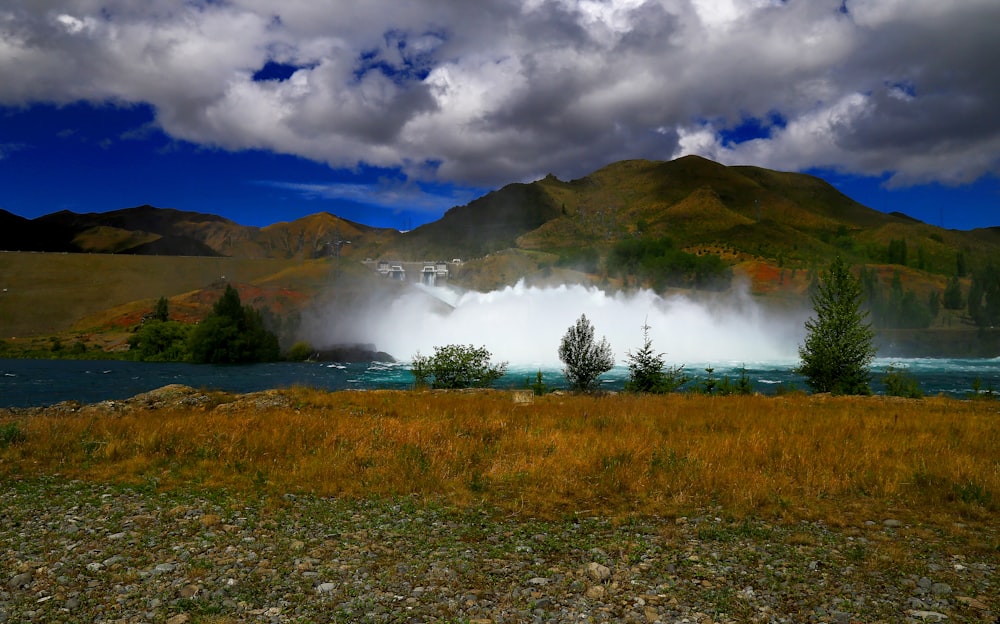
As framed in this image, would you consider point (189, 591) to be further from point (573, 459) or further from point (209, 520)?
point (573, 459)

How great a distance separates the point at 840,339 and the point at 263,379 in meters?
65.4

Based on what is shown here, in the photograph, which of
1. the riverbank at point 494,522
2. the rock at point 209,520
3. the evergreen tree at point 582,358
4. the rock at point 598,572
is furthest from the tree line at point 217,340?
the rock at point 598,572

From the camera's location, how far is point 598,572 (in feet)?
23.0

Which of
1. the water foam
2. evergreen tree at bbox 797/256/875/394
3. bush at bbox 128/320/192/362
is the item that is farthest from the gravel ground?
bush at bbox 128/320/192/362

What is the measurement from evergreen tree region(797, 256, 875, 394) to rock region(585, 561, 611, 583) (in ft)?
105

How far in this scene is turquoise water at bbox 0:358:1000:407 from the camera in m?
57.2

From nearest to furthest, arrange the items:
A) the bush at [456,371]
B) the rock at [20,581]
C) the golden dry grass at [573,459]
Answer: the rock at [20,581], the golden dry grass at [573,459], the bush at [456,371]

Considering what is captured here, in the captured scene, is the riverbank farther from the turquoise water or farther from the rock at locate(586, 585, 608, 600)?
the turquoise water

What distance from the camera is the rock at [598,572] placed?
6.94 metres

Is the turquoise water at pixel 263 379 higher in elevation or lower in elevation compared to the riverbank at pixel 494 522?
lower

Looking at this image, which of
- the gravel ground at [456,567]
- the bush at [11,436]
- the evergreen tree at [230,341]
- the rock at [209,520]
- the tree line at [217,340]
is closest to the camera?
the gravel ground at [456,567]

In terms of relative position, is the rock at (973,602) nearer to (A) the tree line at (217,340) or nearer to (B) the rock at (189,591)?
(B) the rock at (189,591)

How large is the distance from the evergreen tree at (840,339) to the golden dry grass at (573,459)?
14.5 metres

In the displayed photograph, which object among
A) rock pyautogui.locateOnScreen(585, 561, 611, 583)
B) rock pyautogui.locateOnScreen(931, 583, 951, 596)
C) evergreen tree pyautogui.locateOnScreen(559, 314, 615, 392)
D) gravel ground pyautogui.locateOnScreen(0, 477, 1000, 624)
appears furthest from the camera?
evergreen tree pyautogui.locateOnScreen(559, 314, 615, 392)
